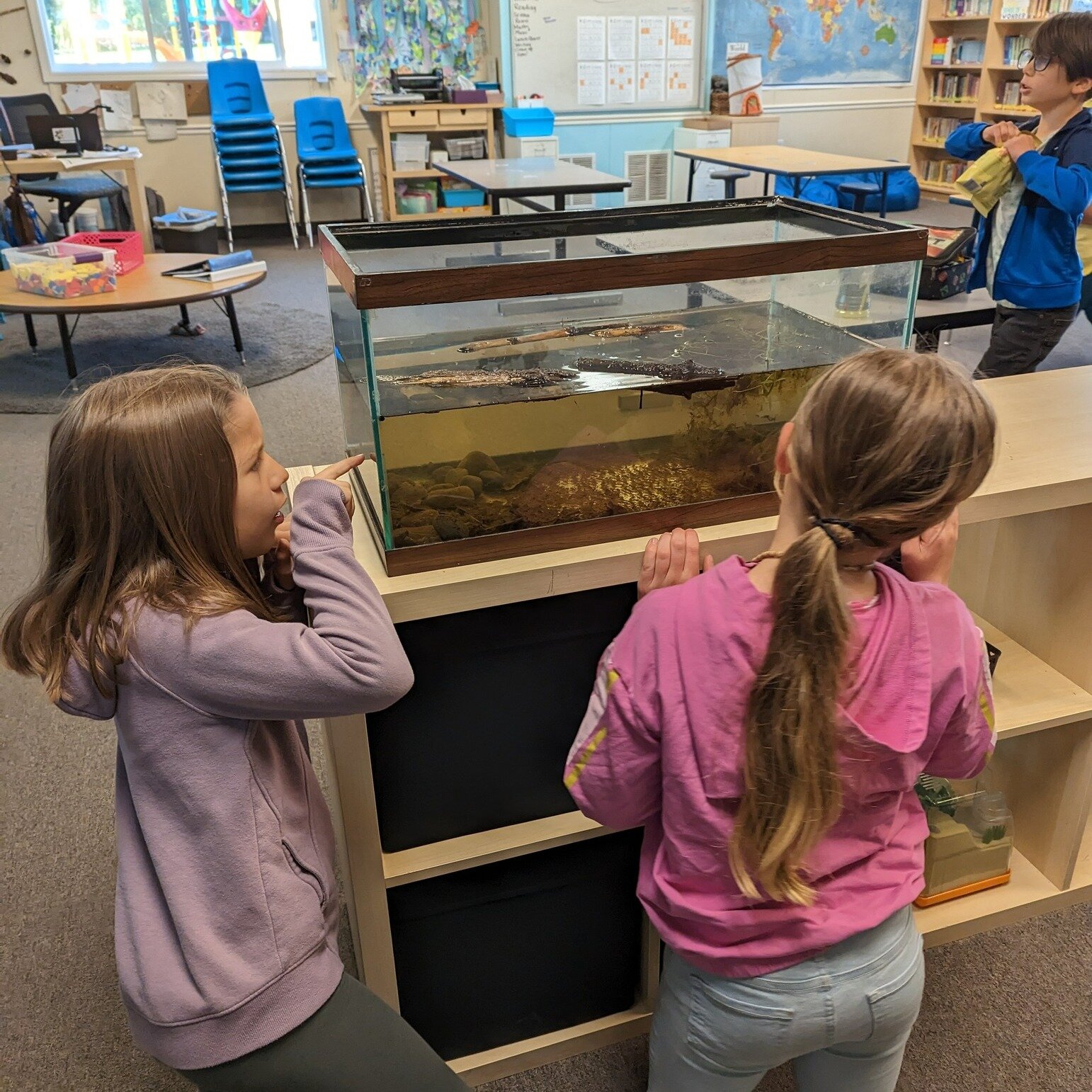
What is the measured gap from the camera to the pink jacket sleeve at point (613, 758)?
1.00m

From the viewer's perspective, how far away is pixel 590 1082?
1.54 metres

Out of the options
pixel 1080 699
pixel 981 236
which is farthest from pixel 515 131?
pixel 1080 699

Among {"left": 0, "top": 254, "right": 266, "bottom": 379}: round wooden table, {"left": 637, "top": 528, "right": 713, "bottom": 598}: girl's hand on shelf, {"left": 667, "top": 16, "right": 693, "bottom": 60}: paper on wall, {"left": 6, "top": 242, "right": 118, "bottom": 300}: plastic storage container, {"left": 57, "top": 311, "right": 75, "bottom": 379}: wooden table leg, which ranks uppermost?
{"left": 667, "top": 16, "right": 693, "bottom": 60}: paper on wall

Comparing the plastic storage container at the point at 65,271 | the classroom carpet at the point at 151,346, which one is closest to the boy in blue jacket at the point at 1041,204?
the classroom carpet at the point at 151,346

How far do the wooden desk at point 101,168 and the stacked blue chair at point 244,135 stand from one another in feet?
4.10

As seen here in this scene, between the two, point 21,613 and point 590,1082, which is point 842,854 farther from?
point 21,613

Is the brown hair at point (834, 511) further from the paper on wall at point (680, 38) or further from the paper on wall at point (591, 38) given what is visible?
the paper on wall at point (680, 38)

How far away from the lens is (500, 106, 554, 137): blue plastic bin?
7.24m

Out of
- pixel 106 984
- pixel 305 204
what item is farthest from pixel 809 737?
pixel 305 204

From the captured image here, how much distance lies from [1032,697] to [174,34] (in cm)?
789

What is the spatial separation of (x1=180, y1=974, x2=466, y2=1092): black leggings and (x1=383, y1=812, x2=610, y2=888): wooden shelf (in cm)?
25

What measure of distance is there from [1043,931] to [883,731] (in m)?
1.13

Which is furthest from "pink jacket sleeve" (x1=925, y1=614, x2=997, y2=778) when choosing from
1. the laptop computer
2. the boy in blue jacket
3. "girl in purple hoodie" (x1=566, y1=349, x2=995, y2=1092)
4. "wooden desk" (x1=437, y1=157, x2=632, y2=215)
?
the laptop computer

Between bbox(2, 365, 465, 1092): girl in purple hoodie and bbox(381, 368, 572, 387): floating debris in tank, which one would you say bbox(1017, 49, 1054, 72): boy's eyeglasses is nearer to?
bbox(381, 368, 572, 387): floating debris in tank
